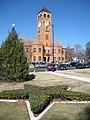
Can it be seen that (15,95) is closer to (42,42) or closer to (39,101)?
(39,101)

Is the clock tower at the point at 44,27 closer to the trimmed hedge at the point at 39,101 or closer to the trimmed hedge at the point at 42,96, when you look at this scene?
the trimmed hedge at the point at 42,96

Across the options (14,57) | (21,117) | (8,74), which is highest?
(14,57)

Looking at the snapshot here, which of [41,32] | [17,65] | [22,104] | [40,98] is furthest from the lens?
[41,32]

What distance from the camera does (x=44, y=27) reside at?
101 meters

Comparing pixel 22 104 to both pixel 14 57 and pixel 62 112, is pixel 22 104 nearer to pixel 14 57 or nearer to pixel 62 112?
pixel 62 112

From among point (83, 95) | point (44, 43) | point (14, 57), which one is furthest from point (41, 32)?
point (83, 95)

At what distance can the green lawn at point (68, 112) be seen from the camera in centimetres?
882

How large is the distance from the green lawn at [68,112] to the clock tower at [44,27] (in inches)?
3611

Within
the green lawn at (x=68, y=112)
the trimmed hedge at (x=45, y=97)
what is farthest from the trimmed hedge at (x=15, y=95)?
the green lawn at (x=68, y=112)

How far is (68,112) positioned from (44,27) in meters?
92.8

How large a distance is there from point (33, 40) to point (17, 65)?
84.0 meters

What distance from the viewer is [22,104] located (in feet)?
36.6

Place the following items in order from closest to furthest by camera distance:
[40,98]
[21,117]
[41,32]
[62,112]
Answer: [21,117] < [62,112] < [40,98] < [41,32]

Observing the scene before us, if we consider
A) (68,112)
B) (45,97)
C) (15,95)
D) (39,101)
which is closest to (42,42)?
(15,95)
